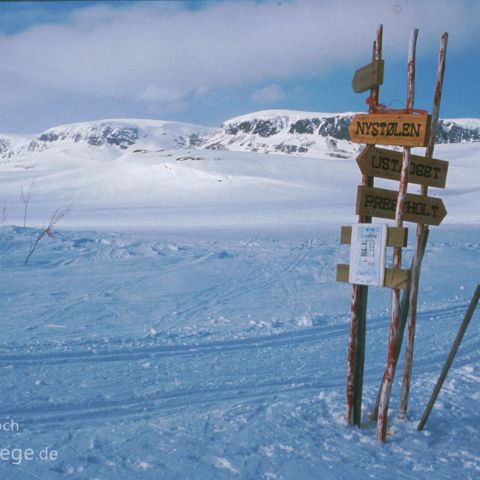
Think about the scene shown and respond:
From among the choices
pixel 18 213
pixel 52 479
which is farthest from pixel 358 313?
pixel 18 213

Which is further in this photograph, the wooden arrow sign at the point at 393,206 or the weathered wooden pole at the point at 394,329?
the wooden arrow sign at the point at 393,206

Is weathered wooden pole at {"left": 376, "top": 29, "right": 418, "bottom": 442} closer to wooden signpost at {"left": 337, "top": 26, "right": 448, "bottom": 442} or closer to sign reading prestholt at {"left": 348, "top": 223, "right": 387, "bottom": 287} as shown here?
wooden signpost at {"left": 337, "top": 26, "right": 448, "bottom": 442}

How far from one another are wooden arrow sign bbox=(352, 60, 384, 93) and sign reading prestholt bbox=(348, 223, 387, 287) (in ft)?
3.72

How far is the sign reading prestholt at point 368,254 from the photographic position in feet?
13.5

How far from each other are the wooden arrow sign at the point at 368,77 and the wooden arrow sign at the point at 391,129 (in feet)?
0.78

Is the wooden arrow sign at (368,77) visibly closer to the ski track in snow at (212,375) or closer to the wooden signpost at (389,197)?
the wooden signpost at (389,197)

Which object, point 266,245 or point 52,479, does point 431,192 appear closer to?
point 266,245

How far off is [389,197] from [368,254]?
53 cm

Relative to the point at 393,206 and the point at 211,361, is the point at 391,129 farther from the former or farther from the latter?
the point at 211,361

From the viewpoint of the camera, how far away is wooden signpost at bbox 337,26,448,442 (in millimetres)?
4027

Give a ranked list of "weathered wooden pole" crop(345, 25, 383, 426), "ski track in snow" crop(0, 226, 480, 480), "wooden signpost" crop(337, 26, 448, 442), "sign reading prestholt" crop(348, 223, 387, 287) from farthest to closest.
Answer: "weathered wooden pole" crop(345, 25, 383, 426) < "sign reading prestholt" crop(348, 223, 387, 287) < "wooden signpost" crop(337, 26, 448, 442) < "ski track in snow" crop(0, 226, 480, 480)

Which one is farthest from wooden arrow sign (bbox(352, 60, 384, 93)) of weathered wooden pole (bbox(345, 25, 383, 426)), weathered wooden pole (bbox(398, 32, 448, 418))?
weathered wooden pole (bbox(345, 25, 383, 426))

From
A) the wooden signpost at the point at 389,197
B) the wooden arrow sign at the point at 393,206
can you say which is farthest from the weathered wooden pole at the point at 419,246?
the wooden arrow sign at the point at 393,206

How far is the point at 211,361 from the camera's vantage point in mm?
6031
